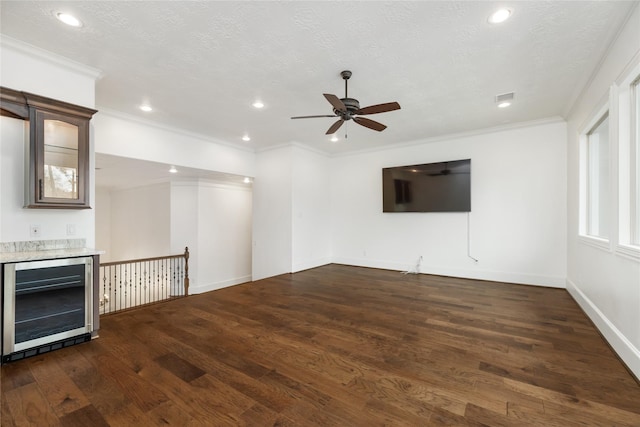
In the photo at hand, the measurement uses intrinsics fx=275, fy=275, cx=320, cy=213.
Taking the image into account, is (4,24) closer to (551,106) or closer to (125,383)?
(125,383)

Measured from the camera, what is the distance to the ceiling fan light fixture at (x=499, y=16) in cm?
221

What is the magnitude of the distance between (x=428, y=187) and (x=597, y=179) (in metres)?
2.54

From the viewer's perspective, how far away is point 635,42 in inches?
87.2

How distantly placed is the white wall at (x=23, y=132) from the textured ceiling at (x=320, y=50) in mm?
167

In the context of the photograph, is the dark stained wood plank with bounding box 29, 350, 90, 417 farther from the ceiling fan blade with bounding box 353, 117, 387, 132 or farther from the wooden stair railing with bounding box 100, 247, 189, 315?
the ceiling fan blade with bounding box 353, 117, 387, 132

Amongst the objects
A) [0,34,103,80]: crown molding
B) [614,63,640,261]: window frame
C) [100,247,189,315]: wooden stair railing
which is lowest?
[100,247,189,315]: wooden stair railing

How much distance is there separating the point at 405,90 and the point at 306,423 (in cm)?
364

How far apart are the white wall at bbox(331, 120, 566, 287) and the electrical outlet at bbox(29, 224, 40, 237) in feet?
18.2

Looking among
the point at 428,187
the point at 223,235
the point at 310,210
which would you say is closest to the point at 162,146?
the point at 310,210

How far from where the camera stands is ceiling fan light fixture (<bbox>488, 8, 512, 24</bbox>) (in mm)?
2215

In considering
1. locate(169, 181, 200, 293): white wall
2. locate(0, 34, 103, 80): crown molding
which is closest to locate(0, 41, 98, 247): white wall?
locate(0, 34, 103, 80): crown molding

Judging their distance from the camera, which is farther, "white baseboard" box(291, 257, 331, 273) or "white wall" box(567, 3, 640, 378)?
"white baseboard" box(291, 257, 331, 273)

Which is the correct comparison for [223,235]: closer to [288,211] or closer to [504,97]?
[288,211]

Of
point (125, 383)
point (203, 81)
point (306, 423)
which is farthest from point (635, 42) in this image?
point (125, 383)
